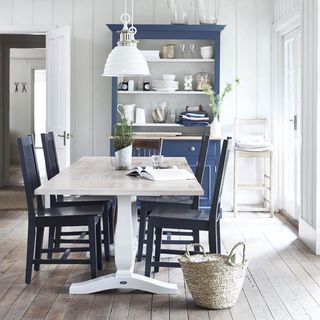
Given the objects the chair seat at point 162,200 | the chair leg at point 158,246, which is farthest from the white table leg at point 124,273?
the chair seat at point 162,200

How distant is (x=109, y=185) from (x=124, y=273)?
2.05ft

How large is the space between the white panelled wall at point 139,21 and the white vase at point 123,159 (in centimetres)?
278

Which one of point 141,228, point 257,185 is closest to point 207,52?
point 257,185

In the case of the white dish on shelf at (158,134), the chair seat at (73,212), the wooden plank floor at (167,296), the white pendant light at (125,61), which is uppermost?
the white pendant light at (125,61)

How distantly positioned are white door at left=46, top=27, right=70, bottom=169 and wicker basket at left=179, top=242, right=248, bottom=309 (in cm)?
323

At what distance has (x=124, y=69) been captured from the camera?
4.08 m

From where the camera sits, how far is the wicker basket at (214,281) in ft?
11.0

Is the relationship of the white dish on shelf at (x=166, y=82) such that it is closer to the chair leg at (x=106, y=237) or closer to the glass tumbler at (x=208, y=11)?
the glass tumbler at (x=208, y=11)

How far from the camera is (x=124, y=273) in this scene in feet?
12.2

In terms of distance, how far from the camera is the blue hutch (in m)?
6.43

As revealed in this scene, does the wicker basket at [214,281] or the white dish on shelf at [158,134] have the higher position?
the white dish on shelf at [158,134]

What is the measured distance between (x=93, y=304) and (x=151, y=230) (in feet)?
1.99

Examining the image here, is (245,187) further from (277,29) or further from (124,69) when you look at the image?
(124,69)

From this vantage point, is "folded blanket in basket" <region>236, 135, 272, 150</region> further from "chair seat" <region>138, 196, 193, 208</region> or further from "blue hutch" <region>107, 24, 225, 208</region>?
"chair seat" <region>138, 196, 193, 208</region>
